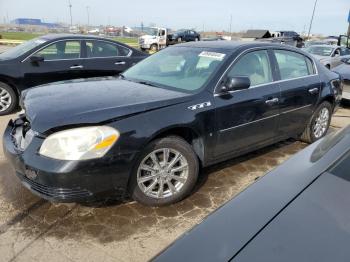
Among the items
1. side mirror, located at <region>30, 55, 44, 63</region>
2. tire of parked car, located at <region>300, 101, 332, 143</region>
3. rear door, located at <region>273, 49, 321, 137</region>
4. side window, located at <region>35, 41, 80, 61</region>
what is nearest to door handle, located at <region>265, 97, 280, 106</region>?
rear door, located at <region>273, 49, 321, 137</region>

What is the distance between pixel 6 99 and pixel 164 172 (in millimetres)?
4584

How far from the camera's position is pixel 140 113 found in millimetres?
2975

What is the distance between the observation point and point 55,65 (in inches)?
266

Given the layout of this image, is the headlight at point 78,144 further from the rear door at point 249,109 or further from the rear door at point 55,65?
the rear door at point 55,65

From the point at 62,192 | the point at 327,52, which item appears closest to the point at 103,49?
the point at 62,192

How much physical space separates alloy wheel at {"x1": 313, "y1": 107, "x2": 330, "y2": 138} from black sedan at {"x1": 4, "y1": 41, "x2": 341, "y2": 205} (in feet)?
1.32

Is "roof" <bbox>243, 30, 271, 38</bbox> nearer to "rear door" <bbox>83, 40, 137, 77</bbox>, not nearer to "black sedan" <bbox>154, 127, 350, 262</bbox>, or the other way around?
"rear door" <bbox>83, 40, 137, 77</bbox>

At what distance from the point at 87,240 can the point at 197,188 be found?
136 centimetres

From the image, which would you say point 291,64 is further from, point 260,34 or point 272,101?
point 260,34

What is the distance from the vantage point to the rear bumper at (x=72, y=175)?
8.81ft

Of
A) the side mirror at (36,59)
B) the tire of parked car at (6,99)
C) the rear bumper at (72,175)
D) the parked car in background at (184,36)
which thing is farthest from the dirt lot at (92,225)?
the parked car in background at (184,36)

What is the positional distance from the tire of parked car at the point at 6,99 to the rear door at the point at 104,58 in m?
1.46

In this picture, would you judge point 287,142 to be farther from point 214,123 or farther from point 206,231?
point 206,231

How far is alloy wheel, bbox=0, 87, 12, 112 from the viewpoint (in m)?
6.43
